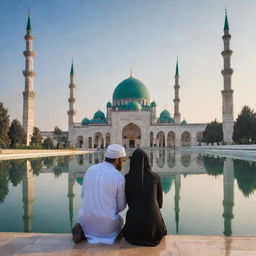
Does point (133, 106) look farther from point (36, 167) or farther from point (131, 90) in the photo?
point (36, 167)

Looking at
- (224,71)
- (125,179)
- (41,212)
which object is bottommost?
(41,212)

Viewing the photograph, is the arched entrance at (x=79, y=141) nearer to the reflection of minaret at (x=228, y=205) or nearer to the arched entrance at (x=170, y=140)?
the arched entrance at (x=170, y=140)

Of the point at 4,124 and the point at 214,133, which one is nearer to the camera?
the point at 4,124

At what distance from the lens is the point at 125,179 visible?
2154 mm

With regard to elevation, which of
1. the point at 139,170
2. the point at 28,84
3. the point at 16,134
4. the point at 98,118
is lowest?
the point at 139,170

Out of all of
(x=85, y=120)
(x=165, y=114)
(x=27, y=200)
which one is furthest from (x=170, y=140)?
(x=27, y=200)

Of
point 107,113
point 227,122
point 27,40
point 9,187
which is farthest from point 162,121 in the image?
point 9,187

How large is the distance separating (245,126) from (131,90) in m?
19.9

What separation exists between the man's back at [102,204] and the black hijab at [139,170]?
0.12 m

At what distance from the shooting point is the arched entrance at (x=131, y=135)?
123 feet

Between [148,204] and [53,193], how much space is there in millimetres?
2818

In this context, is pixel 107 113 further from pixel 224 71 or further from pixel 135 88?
pixel 224 71

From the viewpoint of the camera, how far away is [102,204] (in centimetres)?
211

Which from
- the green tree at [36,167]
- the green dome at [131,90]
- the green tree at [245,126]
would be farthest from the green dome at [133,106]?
the green tree at [36,167]
